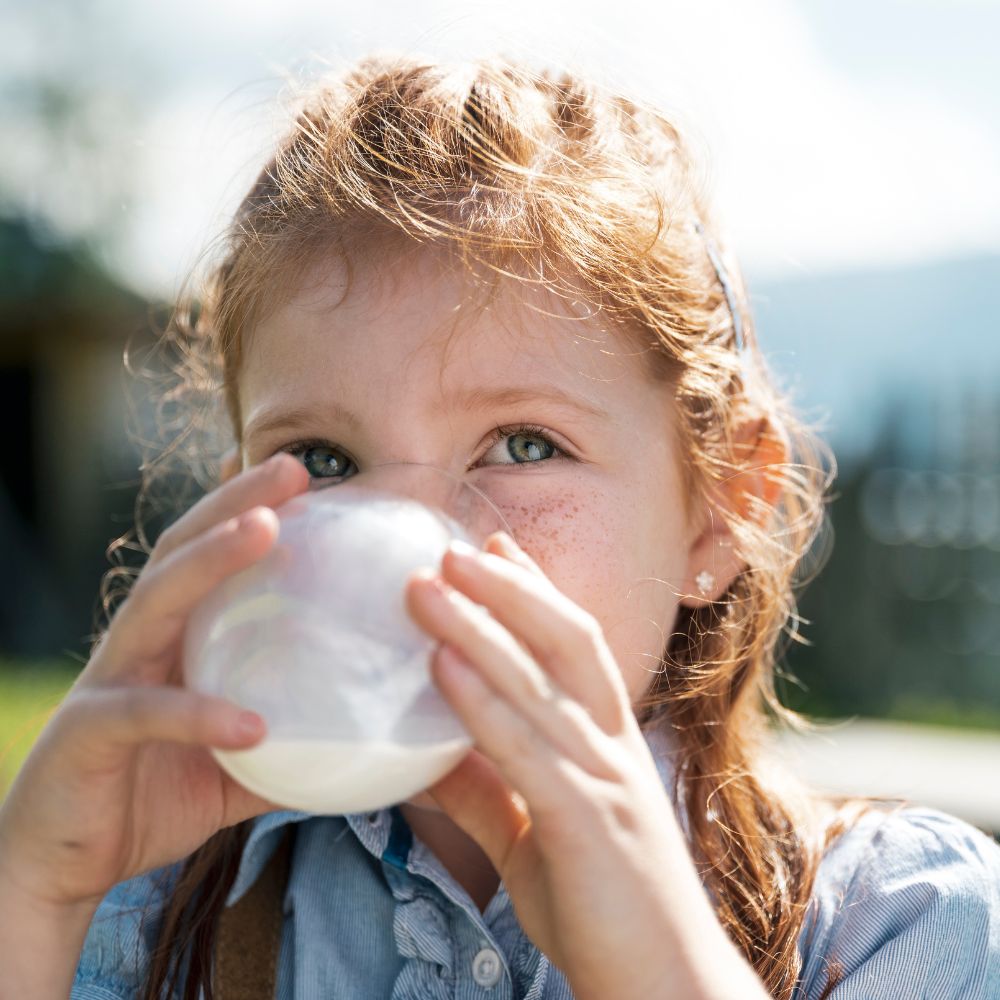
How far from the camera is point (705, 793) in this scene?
7.32 ft

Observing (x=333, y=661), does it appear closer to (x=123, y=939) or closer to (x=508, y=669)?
(x=508, y=669)

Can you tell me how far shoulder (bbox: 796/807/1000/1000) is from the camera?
1854 millimetres

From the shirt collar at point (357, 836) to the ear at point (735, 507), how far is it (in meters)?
0.39

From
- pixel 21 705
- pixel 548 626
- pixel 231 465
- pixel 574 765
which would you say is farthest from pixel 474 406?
pixel 21 705

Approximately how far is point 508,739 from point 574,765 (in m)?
0.09

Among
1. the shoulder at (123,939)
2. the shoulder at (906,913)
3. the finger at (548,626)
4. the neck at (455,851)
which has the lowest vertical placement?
the shoulder at (123,939)

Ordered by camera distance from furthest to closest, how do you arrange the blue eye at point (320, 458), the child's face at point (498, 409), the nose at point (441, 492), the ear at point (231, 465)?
the ear at point (231, 465) < the blue eye at point (320, 458) < the child's face at point (498, 409) < the nose at point (441, 492)

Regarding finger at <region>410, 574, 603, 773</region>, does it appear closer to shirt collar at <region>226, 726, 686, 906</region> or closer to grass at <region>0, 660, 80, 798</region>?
shirt collar at <region>226, 726, 686, 906</region>

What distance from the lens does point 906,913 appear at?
6.33ft

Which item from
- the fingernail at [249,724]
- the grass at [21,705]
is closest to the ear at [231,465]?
the fingernail at [249,724]

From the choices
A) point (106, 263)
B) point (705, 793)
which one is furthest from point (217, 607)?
point (106, 263)

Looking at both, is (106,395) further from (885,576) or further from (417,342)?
(417,342)

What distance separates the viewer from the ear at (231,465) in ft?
7.97

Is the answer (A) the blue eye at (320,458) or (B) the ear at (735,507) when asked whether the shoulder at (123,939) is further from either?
(B) the ear at (735,507)
